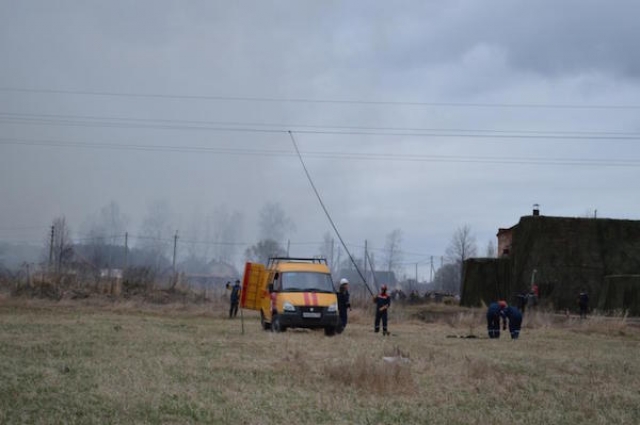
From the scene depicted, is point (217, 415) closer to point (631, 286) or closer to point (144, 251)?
point (631, 286)

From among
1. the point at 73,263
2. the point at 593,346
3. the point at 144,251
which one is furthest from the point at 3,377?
the point at 144,251

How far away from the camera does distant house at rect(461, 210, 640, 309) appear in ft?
142

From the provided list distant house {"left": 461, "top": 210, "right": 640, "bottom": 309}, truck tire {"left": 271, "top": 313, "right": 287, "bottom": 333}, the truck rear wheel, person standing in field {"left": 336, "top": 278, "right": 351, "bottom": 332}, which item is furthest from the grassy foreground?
distant house {"left": 461, "top": 210, "right": 640, "bottom": 309}

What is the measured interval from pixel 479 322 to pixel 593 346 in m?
11.1

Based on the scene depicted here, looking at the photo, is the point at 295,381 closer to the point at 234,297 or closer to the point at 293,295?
the point at 293,295

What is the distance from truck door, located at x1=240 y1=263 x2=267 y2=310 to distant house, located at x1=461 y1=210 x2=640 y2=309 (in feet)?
69.7

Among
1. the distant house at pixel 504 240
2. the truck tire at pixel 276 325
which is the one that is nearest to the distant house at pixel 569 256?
the distant house at pixel 504 240

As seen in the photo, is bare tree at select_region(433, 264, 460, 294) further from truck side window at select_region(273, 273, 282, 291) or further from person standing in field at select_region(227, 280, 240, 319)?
truck side window at select_region(273, 273, 282, 291)

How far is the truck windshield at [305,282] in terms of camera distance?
24.6 metres

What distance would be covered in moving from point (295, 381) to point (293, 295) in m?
11.9

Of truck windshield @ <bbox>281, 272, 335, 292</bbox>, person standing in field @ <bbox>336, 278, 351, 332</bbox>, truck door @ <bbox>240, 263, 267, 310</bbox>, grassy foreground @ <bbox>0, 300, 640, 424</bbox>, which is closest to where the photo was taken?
grassy foreground @ <bbox>0, 300, 640, 424</bbox>

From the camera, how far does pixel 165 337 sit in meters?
20.0

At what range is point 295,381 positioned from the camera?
12.2m

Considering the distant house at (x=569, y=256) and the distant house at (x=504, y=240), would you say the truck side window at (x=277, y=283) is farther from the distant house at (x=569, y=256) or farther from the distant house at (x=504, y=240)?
the distant house at (x=504, y=240)
